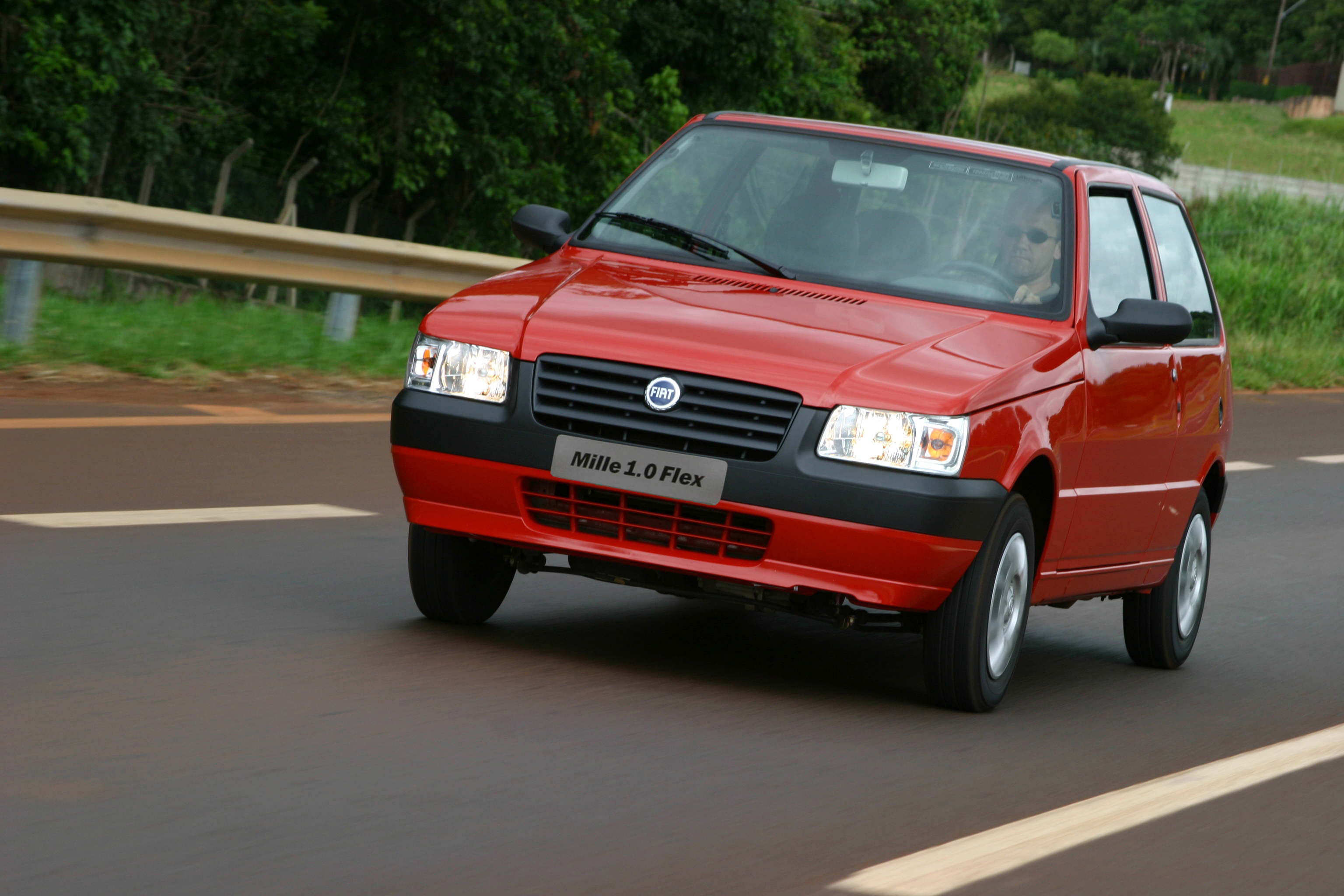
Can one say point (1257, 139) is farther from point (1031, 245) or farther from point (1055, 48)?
point (1031, 245)

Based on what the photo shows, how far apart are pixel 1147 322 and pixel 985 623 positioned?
1291mm

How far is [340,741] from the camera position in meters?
4.81

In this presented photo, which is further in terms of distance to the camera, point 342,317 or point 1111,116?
point 1111,116

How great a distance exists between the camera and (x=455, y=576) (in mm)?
6316

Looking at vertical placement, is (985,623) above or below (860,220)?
below

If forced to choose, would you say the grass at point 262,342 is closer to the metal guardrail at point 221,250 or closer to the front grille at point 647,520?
the metal guardrail at point 221,250

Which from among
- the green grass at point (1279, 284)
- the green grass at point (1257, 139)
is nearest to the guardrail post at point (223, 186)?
the green grass at point (1279, 284)

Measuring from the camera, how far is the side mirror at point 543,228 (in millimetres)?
7031

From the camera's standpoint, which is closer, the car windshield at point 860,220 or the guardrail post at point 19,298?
the car windshield at point 860,220

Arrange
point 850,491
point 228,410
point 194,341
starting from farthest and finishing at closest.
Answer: point 194,341 < point 228,410 < point 850,491

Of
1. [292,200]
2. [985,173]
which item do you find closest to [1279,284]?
[292,200]

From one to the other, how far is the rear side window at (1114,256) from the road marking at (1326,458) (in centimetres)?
884

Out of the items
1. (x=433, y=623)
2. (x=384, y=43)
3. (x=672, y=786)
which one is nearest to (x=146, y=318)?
(x=433, y=623)

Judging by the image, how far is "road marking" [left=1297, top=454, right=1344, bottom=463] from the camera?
1578cm
